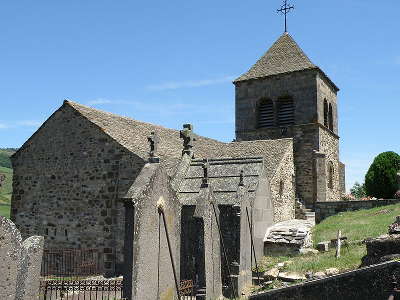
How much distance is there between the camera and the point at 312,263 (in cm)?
1440

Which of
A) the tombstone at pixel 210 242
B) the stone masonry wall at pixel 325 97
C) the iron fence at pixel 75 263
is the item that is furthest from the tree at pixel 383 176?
the iron fence at pixel 75 263

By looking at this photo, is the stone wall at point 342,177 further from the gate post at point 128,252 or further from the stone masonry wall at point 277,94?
the gate post at point 128,252

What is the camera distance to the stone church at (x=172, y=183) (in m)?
11.4

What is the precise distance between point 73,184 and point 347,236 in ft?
36.7

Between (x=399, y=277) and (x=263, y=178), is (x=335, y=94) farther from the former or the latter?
(x=399, y=277)

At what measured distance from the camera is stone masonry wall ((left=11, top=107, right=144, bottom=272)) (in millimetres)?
16844

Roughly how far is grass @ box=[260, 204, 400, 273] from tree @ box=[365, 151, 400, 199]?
7.65 m

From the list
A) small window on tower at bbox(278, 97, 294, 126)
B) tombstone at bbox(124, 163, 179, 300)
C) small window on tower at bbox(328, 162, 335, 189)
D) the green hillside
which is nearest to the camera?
tombstone at bbox(124, 163, 179, 300)

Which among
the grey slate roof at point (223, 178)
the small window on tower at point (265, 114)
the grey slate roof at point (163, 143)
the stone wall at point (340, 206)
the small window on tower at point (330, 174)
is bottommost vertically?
the stone wall at point (340, 206)

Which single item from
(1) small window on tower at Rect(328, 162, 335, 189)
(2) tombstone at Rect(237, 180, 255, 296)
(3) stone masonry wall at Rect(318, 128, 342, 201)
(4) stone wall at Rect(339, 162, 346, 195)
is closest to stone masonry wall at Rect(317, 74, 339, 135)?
(3) stone masonry wall at Rect(318, 128, 342, 201)

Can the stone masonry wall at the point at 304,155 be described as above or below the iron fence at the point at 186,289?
above

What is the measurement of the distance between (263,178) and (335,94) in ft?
54.7

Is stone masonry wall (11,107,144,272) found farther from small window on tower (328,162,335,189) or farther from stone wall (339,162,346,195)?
stone wall (339,162,346,195)

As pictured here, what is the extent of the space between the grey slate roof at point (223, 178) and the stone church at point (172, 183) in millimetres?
40
